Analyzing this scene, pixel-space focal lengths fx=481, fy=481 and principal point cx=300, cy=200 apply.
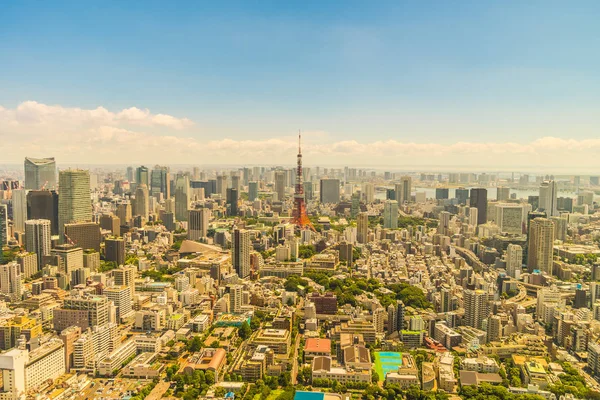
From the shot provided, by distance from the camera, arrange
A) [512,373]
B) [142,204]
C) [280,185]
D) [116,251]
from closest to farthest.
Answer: [512,373] < [116,251] < [142,204] < [280,185]

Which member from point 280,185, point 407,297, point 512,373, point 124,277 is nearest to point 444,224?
point 407,297

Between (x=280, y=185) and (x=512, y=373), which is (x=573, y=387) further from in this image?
(x=280, y=185)

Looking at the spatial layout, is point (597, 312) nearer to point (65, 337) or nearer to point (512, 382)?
point (512, 382)

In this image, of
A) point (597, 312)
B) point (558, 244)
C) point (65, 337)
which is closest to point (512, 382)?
point (597, 312)

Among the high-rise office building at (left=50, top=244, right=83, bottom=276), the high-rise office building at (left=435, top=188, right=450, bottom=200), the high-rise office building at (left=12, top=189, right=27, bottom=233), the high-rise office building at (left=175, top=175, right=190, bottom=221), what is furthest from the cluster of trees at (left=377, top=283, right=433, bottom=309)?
the high-rise office building at (left=435, top=188, right=450, bottom=200)

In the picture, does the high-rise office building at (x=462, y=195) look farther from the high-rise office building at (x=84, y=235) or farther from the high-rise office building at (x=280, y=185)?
the high-rise office building at (x=84, y=235)

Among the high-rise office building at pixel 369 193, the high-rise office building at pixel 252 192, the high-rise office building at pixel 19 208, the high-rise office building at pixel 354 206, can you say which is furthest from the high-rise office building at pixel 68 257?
the high-rise office building at pixel 369 193

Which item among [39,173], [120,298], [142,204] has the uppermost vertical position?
[39,173]
